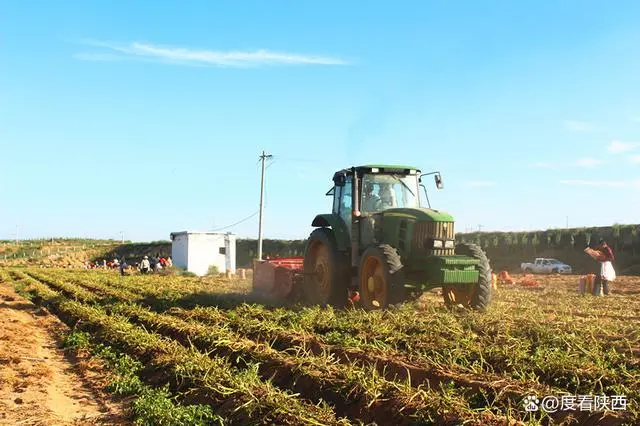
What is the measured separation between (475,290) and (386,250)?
174cm

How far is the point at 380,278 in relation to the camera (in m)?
9.35

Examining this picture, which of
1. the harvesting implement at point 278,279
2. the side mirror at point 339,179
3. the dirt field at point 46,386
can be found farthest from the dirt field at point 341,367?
the side mirror at point 339,179

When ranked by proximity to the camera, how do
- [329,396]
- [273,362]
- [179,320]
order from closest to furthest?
[329,396] → [273,362] → [179,320]

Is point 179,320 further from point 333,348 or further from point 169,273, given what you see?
point 169,273

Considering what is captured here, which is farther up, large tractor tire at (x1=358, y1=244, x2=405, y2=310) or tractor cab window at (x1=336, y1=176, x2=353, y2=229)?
tractor cab window at (x1=336, y1=176, x2=353, y2=229)

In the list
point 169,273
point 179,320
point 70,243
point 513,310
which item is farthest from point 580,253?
point 70,243

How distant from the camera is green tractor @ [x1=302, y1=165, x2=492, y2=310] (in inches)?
360

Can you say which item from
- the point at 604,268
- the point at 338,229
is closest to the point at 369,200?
the point at 338,229

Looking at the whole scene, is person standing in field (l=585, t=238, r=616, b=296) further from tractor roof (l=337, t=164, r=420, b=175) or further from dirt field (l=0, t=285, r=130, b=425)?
dirt field (l=0, t=285, r=130, b=425)

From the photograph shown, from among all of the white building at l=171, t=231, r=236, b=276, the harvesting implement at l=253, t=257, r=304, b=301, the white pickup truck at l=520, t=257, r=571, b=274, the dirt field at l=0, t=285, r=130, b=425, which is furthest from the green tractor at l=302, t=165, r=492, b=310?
the white building at l=171, t=231, r=236, b=276

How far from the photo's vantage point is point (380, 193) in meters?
10.6

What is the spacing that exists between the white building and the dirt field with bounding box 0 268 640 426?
81.2ft

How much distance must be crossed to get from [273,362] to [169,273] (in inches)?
1090

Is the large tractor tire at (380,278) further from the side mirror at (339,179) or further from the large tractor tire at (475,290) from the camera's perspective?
the side mirror at (339,179)
